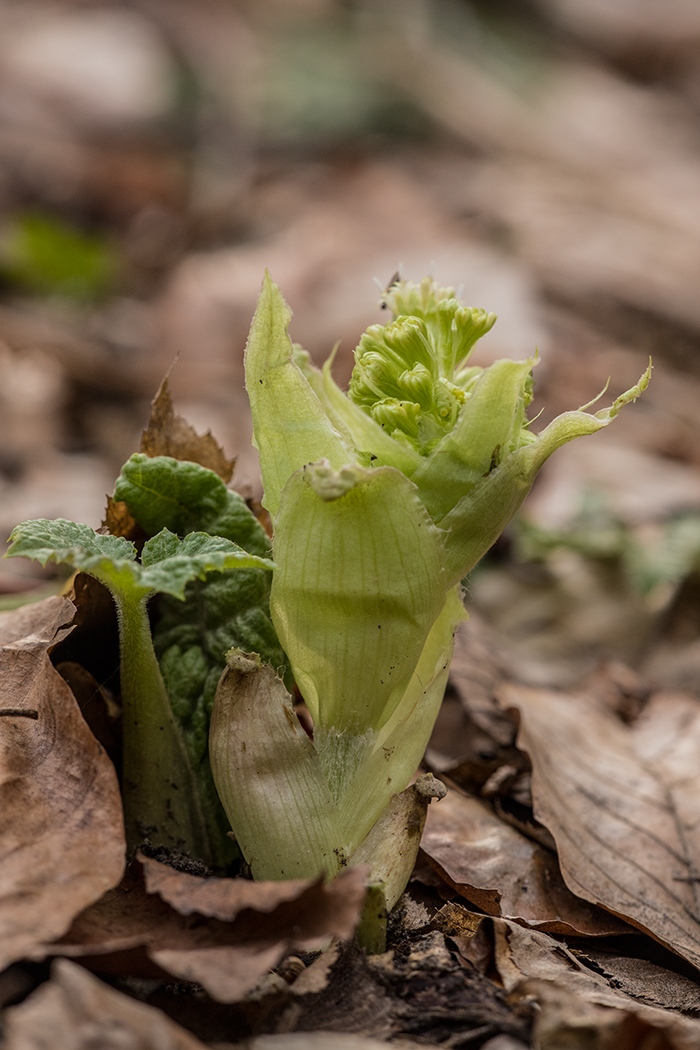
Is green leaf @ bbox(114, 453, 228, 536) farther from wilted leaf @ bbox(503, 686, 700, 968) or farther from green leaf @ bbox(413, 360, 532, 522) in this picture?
Answer: wilted leaf @ bbox(503, 686, 700, 968)

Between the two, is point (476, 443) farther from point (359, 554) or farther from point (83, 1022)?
point (83, 1022)

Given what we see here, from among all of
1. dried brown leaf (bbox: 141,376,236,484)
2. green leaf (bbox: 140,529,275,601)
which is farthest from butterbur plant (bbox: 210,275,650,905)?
dried brown leaf (bbox: 141,376,236,484)

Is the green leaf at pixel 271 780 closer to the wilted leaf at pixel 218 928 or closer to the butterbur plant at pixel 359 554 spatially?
the butterbur plant at pixel 359 554

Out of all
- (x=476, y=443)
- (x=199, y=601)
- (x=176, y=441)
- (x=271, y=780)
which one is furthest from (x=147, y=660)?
(x=476, y=443)

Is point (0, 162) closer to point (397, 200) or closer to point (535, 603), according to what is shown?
point (397, 200)

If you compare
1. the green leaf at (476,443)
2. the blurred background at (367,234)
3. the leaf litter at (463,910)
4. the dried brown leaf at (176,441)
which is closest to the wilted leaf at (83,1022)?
the leaf litter at (463,910)

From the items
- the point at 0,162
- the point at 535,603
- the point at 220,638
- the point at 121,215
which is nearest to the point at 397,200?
the point at 121,215
